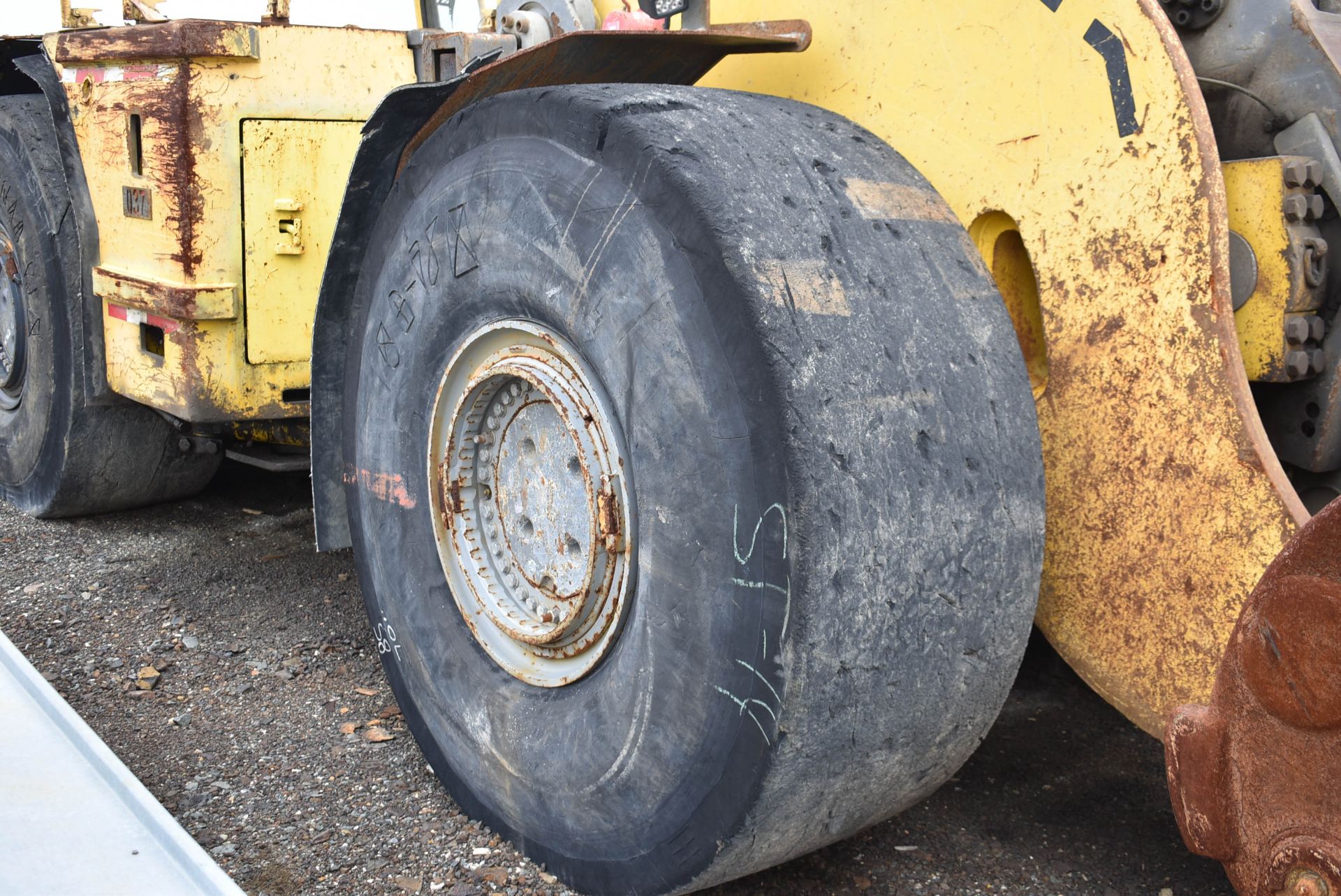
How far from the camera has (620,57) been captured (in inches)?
89.0

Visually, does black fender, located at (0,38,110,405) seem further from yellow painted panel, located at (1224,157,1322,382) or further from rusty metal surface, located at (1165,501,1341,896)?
rusty metal surface, located at (1165,501,1341,896)

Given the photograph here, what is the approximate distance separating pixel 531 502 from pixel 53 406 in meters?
2.66

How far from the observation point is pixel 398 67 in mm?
3367

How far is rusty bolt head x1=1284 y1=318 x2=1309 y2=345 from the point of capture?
1.83 meters

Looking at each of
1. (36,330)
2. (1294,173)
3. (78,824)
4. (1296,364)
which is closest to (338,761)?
(78,824)

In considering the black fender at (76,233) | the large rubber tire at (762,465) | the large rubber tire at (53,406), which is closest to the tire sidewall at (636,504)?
the large rubber tire at (762,465)

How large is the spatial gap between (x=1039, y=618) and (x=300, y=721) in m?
1.72

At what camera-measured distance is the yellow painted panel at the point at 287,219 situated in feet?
10.4

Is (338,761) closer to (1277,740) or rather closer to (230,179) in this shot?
(230,179)

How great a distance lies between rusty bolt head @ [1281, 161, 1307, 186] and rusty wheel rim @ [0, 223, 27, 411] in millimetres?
3829

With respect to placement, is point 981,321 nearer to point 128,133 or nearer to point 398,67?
point 398,67

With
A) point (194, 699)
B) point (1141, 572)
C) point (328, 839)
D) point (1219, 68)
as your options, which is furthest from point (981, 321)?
point (194, 699)

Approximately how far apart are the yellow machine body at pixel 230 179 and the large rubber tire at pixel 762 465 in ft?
4.25

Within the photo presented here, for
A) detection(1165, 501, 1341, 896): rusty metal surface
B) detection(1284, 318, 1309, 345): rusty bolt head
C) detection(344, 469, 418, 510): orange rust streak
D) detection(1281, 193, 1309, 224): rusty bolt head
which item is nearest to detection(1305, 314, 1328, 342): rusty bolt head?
detection(1284, 318, 1309, 345): rusty bolt head
